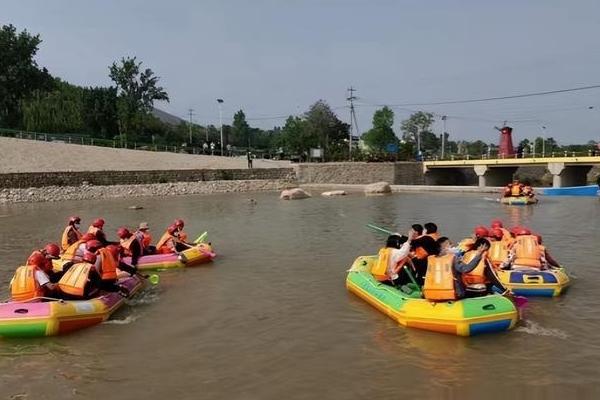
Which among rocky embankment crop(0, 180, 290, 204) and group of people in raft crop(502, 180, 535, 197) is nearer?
group of people in raft crop(502, 180, 535, 197)

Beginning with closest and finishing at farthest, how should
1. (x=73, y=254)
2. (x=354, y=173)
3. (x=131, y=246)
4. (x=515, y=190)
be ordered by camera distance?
1. (x=73, y=254)
2. (x=131, y=246)
3. (x=515, y=190)
4. (x=354, y=173)

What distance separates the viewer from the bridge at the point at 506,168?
152 feet

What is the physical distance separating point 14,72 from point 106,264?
66734mm

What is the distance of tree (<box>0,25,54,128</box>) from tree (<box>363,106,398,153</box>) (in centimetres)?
4130

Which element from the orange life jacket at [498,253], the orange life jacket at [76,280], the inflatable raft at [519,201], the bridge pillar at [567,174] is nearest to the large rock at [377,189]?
the inflatable raft at [519,201]

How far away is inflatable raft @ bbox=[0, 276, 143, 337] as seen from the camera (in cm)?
881

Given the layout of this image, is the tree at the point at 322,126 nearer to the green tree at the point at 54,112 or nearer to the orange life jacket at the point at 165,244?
the green tree at the point at 54,112

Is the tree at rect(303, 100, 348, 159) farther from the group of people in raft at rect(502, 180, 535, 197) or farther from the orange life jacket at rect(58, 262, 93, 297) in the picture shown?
the orange life jacket at rect(58, 262, 93, 297)

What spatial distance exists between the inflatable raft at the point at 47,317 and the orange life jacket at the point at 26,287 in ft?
0.55

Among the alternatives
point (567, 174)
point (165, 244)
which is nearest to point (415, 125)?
point (567, 174)

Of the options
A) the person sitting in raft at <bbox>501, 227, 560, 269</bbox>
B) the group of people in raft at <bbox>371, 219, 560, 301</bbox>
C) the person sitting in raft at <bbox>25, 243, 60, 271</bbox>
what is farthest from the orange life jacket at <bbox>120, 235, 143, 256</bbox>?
the person sitting in raft at <bbox>501, 227, 560, 269</bbox>

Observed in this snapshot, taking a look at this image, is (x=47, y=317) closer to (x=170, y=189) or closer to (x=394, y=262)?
(x=394, y=262)

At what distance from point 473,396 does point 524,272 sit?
16.0ft

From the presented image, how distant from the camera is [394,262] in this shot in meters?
10.5
